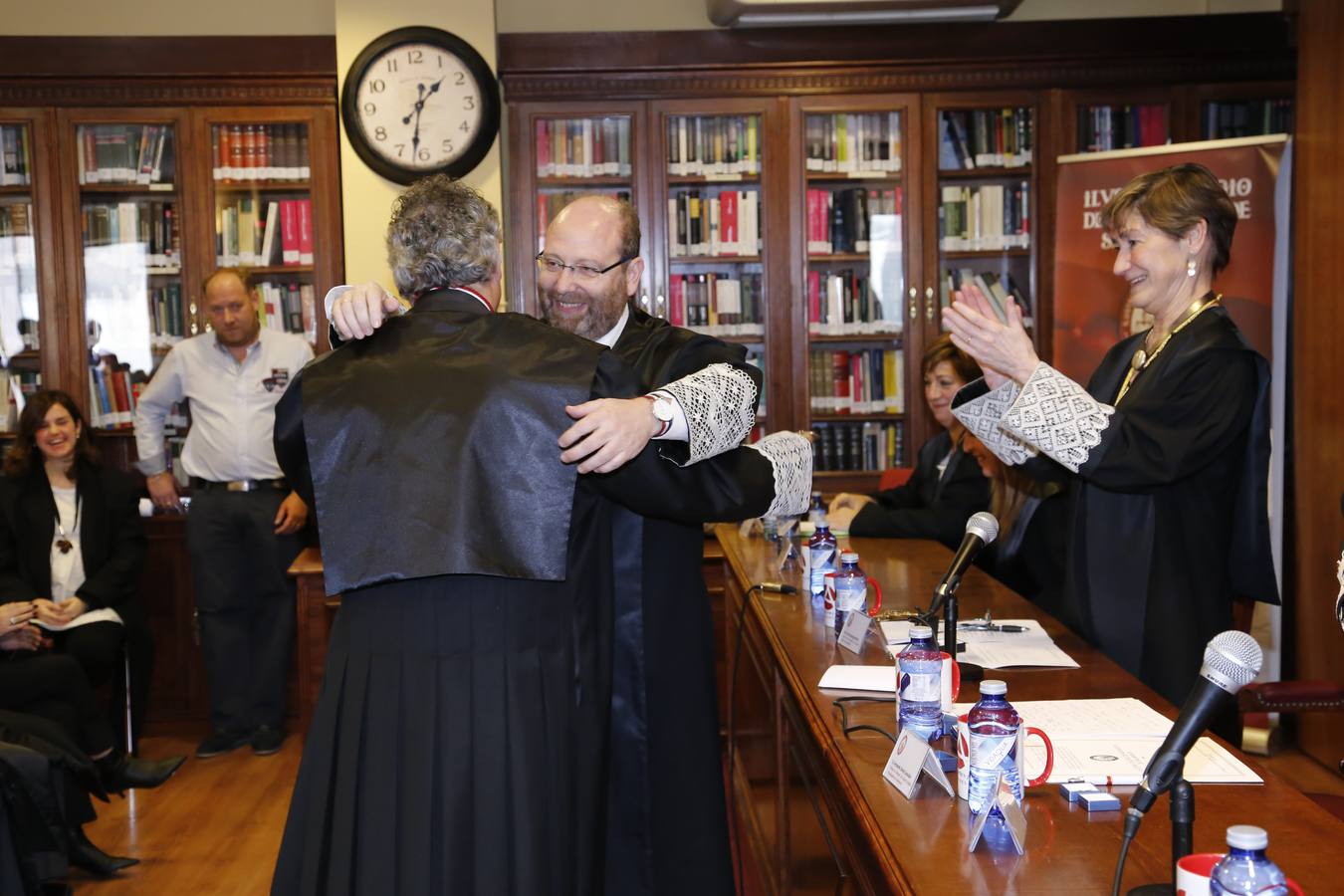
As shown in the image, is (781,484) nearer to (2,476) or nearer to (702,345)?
(702,345)

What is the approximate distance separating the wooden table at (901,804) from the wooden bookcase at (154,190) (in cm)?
271

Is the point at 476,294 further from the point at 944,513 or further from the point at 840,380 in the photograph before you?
the point at 840,380

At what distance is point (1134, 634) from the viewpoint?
240 centimetres

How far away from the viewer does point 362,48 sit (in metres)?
5.06

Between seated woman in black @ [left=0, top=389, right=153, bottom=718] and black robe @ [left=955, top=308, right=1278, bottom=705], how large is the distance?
345cm

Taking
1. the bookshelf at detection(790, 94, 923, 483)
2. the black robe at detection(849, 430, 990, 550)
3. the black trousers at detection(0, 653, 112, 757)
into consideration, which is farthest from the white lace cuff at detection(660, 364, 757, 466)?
the bookshelf at detection(790, 94, 923, 483)

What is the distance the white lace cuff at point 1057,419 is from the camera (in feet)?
7.42

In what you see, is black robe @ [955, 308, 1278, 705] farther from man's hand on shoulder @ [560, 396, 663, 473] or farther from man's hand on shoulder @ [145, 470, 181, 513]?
man's hand on shoulder @ [145, 470, 181, 513]

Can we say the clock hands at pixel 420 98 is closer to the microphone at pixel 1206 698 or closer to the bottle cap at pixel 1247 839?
the microphone at pixel 1206 698

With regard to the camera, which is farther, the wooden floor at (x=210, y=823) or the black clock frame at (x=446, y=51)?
the black clock frame at (x=446, y=51)

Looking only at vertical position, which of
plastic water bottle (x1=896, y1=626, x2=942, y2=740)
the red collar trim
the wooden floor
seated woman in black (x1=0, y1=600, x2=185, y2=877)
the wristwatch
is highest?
the red collar trim

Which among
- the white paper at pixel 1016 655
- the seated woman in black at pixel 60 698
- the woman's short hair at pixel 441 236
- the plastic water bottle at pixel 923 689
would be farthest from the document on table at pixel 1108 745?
the seated woman in black at pixel 60 698

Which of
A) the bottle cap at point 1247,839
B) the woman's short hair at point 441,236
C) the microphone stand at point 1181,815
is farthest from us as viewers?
the woman's short hair at point 441,236

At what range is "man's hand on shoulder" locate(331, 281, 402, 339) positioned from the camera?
181 cm
